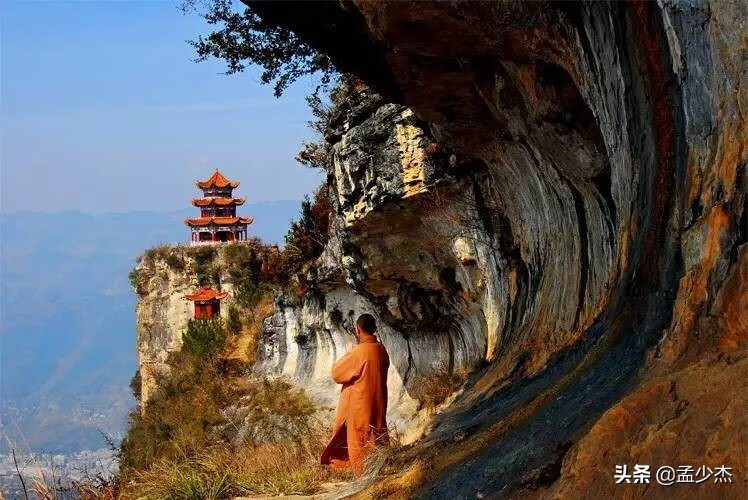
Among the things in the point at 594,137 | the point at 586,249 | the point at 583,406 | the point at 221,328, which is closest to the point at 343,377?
the point at 586,249

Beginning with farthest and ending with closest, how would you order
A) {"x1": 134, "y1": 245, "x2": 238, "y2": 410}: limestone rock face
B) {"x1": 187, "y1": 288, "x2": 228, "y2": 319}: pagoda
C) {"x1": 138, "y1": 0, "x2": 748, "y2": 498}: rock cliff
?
{"x1": 134, "y1": 245, "x2": 238, "y2": 410}: limestone rock face
{"x1": 187, "y1": 288, "x2": 228, "y2": 319}: pagoda
{"x1": 138, "y1": 0, "x2": 748, "y2": 498}: rock cliff

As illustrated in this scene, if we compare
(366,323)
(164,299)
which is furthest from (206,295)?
(366,323)

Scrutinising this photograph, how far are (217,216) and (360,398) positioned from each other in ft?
122

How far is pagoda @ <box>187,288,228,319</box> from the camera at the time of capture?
31.7m

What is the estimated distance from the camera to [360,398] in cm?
875

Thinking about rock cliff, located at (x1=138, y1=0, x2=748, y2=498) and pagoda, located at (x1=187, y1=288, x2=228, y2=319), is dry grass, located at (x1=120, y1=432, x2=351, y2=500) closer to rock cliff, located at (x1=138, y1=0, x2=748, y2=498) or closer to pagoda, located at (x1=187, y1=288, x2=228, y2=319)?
rock cliff, located at (x1=138, y1=0, x2=748, y2=498)

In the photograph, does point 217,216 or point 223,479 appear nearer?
point 223,479

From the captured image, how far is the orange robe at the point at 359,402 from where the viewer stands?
8.70 m

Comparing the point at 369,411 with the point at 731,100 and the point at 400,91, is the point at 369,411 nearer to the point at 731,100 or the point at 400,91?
the point at 400,91

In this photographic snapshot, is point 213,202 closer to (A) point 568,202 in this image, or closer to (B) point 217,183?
(B) point 217,183

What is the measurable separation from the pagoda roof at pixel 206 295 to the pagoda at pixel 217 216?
10.8 m

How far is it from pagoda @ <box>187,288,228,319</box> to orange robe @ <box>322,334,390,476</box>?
76.2 ft

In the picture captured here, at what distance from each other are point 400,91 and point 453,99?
58cm

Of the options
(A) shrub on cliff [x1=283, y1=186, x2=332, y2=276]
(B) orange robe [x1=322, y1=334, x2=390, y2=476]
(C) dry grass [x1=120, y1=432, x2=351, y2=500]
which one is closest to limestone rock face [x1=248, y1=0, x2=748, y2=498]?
(B) orange robe [x1=322, y1=334, x2=390, y2=476]
